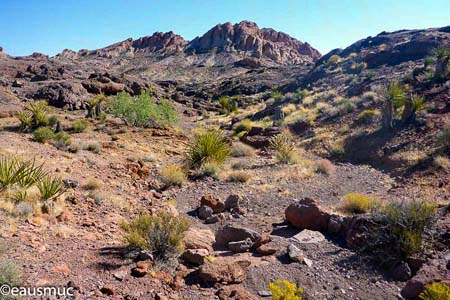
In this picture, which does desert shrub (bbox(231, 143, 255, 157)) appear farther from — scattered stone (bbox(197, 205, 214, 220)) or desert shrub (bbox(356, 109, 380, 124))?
scattered stone (bbox(197, 205, 214, 220))

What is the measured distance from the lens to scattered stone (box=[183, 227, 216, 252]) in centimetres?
595

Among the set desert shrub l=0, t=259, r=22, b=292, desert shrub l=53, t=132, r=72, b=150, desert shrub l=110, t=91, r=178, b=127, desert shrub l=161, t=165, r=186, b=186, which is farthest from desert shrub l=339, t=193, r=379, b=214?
desert shrub l=110, t=91, r=178, b=127

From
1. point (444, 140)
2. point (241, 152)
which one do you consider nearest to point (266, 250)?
point (241, 152)

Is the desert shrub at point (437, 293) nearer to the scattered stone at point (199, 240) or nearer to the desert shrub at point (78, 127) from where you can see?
the scattered stone at point (199, 240)

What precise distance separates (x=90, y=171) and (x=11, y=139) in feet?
16.7

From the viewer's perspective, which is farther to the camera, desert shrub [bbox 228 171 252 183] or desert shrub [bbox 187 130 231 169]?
desert shrub [bbox 187 130 231 169]

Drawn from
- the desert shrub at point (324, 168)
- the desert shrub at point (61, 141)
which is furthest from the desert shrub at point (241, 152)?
the desert shrub at point (61, 141)

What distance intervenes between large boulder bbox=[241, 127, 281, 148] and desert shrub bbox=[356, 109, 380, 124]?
181 inches

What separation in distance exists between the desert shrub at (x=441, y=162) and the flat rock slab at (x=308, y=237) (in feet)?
24.1

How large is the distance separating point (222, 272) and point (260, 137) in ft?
46.5

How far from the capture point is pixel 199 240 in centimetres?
627

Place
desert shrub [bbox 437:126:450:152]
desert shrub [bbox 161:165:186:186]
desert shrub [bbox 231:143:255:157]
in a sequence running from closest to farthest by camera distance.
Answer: desert shrub [bbox 161:165:186:186], desert shrub [bbox 437:126:450:152], desert shrub [bbox 231:143:255:157]

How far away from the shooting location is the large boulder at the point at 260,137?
18.2 meters

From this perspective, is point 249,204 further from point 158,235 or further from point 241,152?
point 241,152
